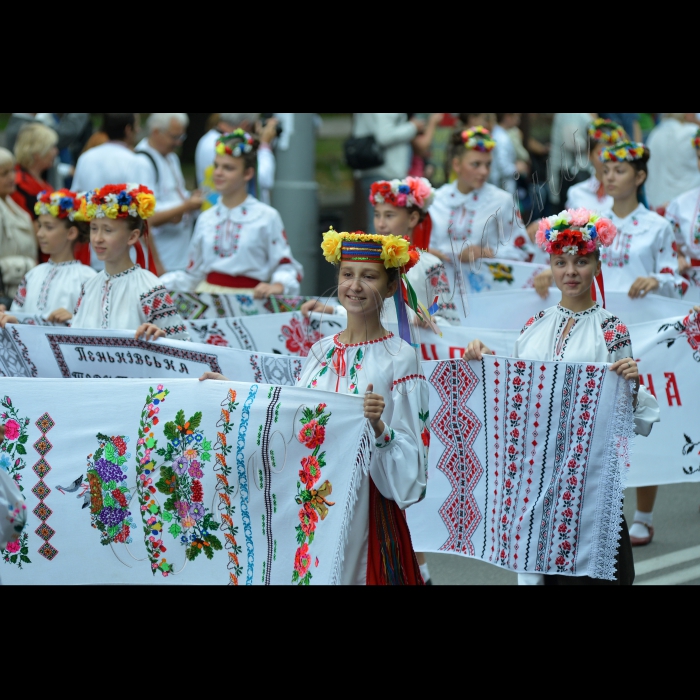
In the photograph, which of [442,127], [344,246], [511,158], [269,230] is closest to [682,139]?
[511,158]

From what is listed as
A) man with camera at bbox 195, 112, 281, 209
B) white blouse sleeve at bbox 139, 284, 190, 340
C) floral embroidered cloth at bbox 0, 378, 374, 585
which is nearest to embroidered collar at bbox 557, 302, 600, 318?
floral embroidered cloth at bbox 0, 378, 374, 585

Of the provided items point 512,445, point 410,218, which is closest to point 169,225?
point 410,218

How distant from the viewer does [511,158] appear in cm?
1252

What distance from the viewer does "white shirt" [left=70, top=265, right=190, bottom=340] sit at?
563cm

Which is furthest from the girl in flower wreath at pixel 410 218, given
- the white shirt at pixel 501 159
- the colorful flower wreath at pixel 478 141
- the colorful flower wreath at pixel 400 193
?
the white shirt at pixel 501 159

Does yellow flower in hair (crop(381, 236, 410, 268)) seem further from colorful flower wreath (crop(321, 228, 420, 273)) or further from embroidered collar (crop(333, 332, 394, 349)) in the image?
embroidered collar (crop(333, 332, 394, 349))

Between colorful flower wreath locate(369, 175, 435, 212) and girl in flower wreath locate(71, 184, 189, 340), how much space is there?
1.28 meters

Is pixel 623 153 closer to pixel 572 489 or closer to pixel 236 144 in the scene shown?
pixel 236 144

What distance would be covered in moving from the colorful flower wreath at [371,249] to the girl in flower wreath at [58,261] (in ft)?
8.94

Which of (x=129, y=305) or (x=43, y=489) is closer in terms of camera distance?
(x=43, y=489)

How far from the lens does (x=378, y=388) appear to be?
13.3 feet

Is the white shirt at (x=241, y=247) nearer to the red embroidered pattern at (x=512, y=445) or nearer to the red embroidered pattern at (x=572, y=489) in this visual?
the red embroidered pattern at (x=512, y=445)

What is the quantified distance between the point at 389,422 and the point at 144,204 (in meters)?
2.30

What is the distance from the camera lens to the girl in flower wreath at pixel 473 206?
25.5 feet
